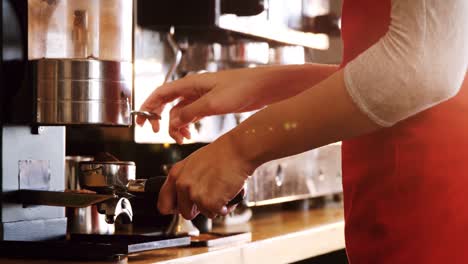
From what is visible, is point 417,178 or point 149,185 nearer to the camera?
point 417,178

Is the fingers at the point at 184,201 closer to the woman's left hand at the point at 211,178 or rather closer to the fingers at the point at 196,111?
the woman's left hand at the point at 211,178

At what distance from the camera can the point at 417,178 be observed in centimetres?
106

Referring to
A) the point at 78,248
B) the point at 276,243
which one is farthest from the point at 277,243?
the point at 78,248

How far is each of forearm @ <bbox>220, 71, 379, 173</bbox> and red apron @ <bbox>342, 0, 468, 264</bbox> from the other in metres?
0.20

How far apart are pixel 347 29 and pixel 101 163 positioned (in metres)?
0.47

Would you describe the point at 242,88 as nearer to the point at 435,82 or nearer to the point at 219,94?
the point at 219,94

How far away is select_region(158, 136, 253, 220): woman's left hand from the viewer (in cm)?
87

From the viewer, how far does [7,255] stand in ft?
4.48

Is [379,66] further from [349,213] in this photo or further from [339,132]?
[349,213]

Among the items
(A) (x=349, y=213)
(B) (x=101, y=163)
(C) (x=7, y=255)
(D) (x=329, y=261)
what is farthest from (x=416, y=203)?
(D) (x=329, y=261)

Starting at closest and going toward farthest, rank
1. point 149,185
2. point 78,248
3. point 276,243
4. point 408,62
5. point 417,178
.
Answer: point 408,62
point 417,178
point 149,185
point 78,248
point 276,243

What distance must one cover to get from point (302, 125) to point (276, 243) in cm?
98

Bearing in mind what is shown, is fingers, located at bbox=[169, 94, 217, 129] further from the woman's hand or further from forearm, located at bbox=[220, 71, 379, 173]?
forearm, located at bbox=[220, 71, 379, 173]

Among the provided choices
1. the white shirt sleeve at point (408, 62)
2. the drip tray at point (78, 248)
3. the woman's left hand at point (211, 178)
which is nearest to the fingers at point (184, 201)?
the woman's left hand at point (211, 178)
